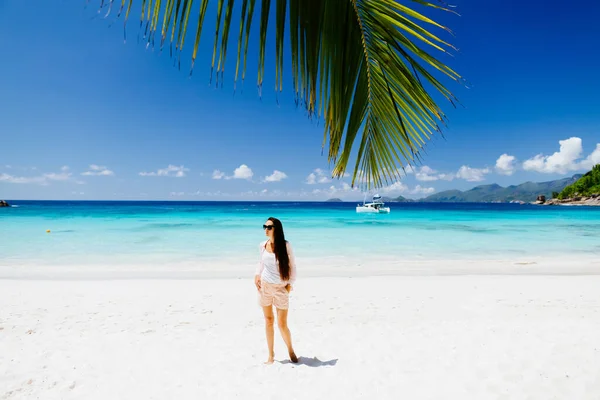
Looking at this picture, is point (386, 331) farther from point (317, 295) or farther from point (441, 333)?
point (317, 295)

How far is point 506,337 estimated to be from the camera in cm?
505

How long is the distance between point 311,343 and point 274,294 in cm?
152

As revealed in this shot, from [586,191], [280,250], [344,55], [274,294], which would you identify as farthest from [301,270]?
[586,191]

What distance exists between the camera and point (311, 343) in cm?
501

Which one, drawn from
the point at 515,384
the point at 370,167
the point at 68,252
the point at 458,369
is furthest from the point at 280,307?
the point at 68,252

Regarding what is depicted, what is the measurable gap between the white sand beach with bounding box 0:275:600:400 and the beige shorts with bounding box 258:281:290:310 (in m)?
0.77

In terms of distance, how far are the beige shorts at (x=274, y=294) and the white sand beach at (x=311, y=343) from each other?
Result: 773mm

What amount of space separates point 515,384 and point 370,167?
11.0 feet

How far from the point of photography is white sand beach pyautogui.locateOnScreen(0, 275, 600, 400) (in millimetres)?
3705

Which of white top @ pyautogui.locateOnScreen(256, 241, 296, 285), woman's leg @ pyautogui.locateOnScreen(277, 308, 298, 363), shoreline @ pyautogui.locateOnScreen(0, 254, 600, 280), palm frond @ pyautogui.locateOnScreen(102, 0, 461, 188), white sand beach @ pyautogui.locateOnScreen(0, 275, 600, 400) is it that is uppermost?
palm frond @ pyautogui.locateOnScreen(102, 0, 461, 188)

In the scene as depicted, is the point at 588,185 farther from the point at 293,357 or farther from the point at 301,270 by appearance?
the point at 293,357

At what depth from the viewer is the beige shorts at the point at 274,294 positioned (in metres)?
3.87

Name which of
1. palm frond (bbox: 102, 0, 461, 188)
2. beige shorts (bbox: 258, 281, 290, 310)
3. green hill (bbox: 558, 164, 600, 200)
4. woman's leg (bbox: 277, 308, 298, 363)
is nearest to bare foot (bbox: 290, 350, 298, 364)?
woman's leg (bbox: 277, 308, 298, 363)

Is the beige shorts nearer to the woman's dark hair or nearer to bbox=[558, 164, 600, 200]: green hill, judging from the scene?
the woman's dark hair
